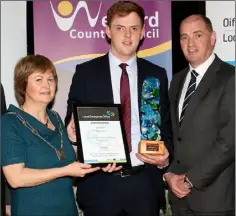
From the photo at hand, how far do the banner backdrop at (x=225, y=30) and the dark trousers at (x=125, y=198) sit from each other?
1.63 metres

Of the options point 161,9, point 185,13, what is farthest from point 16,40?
point 185,13

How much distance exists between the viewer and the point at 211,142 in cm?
310

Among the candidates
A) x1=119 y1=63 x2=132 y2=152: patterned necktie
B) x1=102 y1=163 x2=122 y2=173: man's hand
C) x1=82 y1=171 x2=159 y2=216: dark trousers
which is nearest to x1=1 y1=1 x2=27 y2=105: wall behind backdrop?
x1=119 y1=63 x2=132 y2=152: patterned necktie

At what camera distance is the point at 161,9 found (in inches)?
156

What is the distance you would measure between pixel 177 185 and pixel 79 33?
1.74m

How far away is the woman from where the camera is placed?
101 inches

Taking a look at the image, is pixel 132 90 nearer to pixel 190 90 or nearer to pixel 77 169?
pixel 190 90

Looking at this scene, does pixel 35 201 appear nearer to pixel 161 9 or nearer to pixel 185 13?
pixel 161 9

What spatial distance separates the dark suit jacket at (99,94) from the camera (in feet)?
10.2

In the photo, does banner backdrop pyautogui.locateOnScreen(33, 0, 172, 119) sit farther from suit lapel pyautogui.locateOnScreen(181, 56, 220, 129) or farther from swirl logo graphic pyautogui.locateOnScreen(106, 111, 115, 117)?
swirl logo graphic pyautogui.locateOnScreen(106, 111, 115, 117)

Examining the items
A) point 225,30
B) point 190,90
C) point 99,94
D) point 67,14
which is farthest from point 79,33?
point 225,30

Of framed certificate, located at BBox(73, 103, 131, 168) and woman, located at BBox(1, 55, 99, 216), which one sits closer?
woman, located at BBox(1, 55, 99, 216)

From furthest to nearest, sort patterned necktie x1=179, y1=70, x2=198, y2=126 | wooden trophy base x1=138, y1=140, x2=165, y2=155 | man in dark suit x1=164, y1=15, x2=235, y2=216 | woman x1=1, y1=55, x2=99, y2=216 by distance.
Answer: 1. patterned necktie x1=179, y1=70, x2=198, y2=126
2. man in dark suit x1=164, y1=15, x2=235, y2=216
3. wooden trophy base x1=138, y1=140, x2=165, y2=155
4. woman x1=1, y1=55, x2=99, y2=216

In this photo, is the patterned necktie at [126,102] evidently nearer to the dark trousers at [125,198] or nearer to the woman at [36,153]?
the dark trousers at [125,198]
